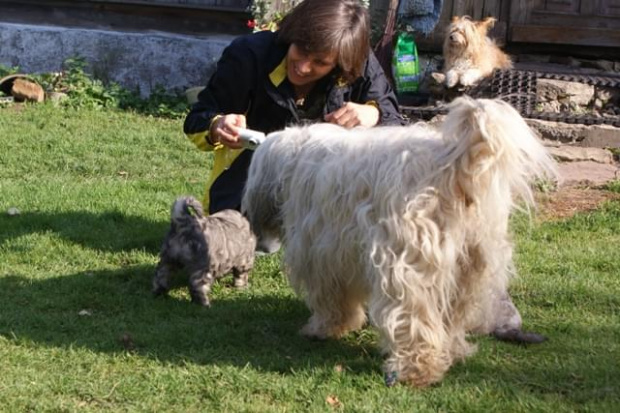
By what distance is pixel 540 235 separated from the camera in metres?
6.75

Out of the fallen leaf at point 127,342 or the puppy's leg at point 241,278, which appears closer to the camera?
the fallen leaf at point 127,342

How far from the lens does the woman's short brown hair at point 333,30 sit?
4.85m

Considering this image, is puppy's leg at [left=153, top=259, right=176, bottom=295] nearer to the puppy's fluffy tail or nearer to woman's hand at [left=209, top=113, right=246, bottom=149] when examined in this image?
the puppy's fluffy tail

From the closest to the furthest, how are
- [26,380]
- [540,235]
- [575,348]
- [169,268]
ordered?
[26,380], [575,348], [169,268], [540,235]

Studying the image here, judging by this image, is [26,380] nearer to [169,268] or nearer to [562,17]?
[169,268]

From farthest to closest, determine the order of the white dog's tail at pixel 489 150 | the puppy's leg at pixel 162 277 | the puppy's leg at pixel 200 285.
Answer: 1. the puppy's leg at pixel 162 277
2. the puppy's leg at pixel 200 285
3. the white dog's tail at pixel 489 150

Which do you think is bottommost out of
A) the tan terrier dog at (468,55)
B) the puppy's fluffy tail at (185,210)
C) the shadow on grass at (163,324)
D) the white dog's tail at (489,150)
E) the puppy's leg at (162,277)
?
the shadow on grass at (163,324)

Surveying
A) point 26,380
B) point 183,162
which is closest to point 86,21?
point 183,162

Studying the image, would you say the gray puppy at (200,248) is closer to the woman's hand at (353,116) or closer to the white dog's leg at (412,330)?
the woman's hand at (353,116)

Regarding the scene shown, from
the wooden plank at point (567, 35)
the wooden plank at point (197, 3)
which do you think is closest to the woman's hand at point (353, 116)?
the wooden plank at point (567, 35)

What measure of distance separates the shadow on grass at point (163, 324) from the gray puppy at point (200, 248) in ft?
0.43

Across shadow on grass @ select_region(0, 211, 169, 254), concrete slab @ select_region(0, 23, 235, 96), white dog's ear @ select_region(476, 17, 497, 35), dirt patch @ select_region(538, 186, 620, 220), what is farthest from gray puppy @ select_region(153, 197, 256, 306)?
concrete slab @ select_region(0, 23, 235, 96)

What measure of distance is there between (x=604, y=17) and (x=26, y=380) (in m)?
8.60

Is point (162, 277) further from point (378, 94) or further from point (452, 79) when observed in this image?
point (452, 79)
